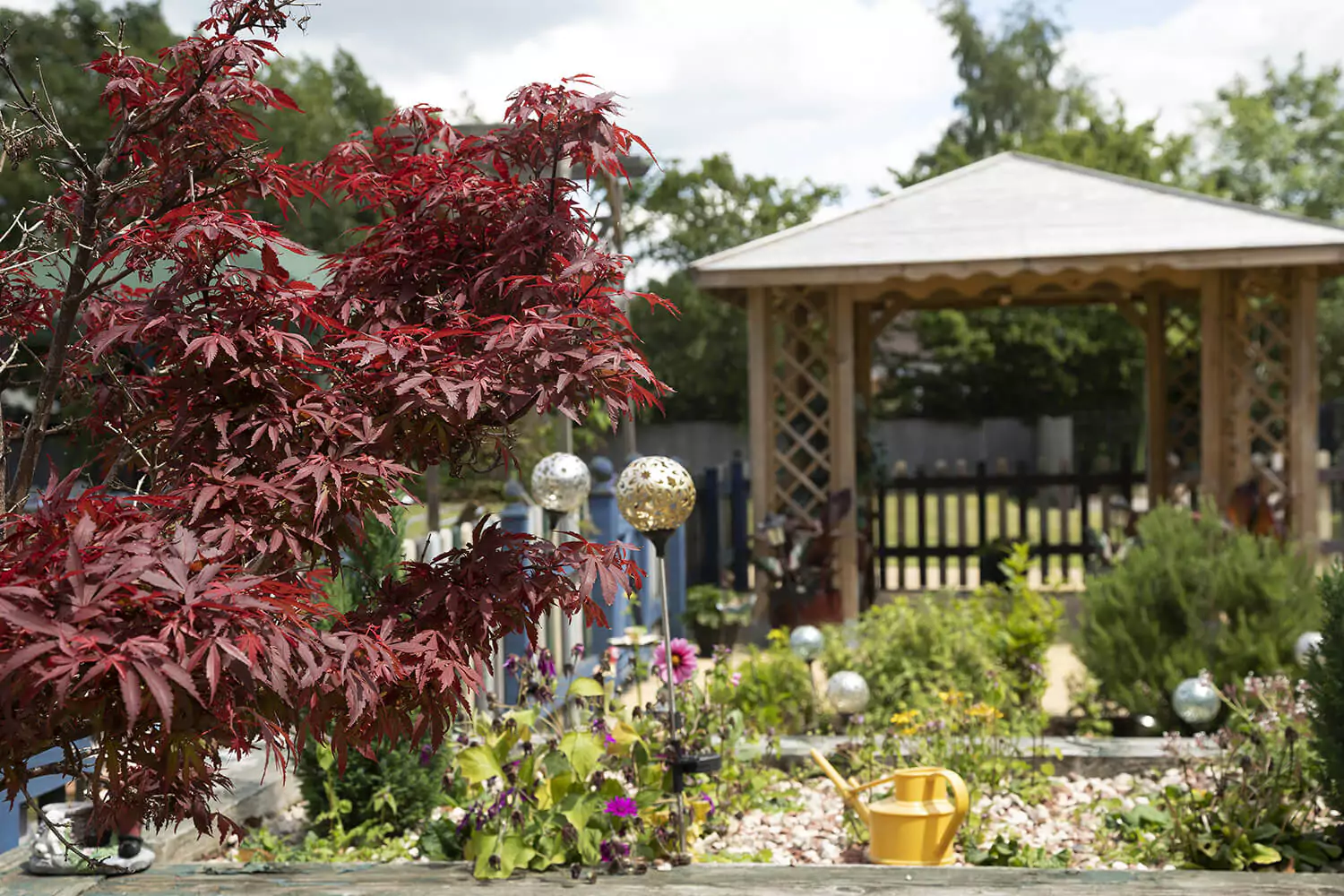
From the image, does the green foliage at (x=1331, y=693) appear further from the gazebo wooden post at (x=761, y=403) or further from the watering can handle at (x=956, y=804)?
the gazebo wooden post at (x=761, y=403)

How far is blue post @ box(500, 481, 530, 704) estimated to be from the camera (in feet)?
18.9

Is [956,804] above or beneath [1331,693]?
beneath

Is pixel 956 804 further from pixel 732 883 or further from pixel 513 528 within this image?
pixel 513 528

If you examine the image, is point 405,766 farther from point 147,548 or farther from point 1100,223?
point 1100,223

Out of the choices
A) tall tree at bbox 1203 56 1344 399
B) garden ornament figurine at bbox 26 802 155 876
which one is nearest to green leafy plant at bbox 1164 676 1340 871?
garden ornament figurine at bbox 26 802 155 876

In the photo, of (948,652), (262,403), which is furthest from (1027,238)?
(262,403)

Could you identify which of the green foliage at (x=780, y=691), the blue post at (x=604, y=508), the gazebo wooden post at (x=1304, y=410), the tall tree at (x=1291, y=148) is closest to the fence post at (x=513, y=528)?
the blue post at (x=604, y=508)

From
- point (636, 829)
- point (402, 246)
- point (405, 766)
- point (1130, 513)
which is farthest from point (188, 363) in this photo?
point (1130, 513)

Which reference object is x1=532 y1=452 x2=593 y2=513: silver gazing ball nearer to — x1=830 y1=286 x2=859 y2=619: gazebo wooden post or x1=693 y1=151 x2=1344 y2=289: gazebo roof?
x1=693 y1=151 x2=1344 y2=289: gazebo roof

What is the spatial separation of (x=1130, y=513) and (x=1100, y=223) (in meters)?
2.96

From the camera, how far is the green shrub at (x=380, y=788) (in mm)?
4027

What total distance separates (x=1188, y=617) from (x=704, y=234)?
775 inches

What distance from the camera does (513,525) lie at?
589cm

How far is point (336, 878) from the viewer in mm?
3047
